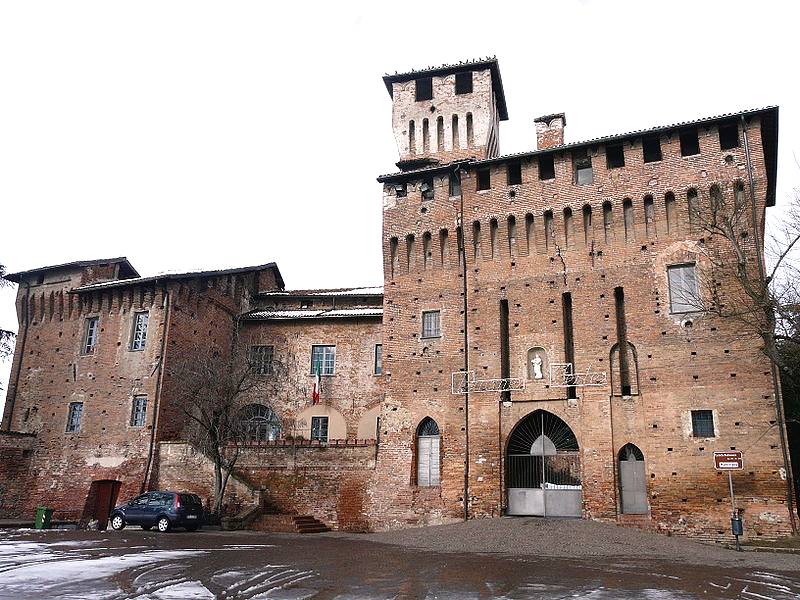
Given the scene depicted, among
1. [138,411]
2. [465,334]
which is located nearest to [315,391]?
[138,411]

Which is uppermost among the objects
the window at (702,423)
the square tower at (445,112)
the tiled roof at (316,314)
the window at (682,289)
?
the square tower at (445,112)

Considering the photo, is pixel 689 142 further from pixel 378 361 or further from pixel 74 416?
pixel 74 416

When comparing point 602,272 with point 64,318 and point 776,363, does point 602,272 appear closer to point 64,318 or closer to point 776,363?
point 776,363

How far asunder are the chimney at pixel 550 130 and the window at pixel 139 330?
1795cm

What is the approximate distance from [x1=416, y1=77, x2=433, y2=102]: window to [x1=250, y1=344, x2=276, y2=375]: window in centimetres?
1385

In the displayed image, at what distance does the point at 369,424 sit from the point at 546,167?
1333cm

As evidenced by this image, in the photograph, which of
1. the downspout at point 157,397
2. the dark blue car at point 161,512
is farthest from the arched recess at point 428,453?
the downspout at point 157,397

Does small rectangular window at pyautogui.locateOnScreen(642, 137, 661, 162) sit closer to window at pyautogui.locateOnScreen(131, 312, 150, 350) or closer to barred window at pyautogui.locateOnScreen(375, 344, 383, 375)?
barred window at pyautogui.locateOnScreen(375, 344, 383, 375)

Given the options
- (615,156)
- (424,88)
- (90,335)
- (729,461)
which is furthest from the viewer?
(424,88)

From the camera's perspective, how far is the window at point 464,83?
108ft

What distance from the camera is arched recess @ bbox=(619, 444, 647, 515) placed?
845 inches

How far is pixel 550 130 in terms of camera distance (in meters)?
27.9

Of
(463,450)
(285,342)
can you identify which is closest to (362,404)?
(285,342)

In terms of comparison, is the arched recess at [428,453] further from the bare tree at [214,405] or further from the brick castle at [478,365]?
the bare tree at [214,405]
